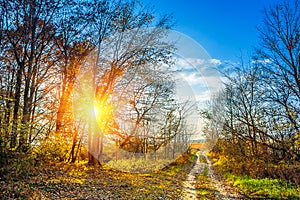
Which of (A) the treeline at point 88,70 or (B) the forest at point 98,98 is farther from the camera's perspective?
(A) the treeline at point 88,70

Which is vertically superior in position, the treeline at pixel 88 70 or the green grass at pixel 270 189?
the treeline at pixel 88 70

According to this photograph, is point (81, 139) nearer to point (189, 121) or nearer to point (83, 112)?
point (83, 112)

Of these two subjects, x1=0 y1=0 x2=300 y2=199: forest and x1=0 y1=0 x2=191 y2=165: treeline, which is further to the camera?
x1=0 y1=0 x2=191 y2=165: treeline

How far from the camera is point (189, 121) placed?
1382 inches

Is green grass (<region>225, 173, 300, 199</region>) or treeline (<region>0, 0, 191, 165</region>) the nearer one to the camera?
green grass (<region>225, 173, 300, 199</region>)

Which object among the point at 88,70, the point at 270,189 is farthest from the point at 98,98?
the point at 270,189

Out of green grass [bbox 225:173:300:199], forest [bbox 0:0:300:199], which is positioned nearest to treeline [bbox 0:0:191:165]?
forest [bbox 0:0:300:199]

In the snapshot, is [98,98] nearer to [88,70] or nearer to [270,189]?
[88,70]

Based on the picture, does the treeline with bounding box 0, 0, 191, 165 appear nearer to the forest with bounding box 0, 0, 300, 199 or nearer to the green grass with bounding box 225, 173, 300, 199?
the forest with bounding box 0, 0, 300, 199

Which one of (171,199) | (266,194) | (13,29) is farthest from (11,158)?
(266,194)

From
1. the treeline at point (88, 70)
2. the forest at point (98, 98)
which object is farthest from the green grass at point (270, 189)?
the treeline at point (88, 70)

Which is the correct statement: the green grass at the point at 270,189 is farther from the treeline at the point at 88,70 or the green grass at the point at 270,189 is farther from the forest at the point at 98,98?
the treeline at the point at 88,70

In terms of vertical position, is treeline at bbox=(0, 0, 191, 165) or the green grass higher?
treeline at bbox=(0, 0, 191, 165)

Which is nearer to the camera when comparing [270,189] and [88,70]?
[270,189]
